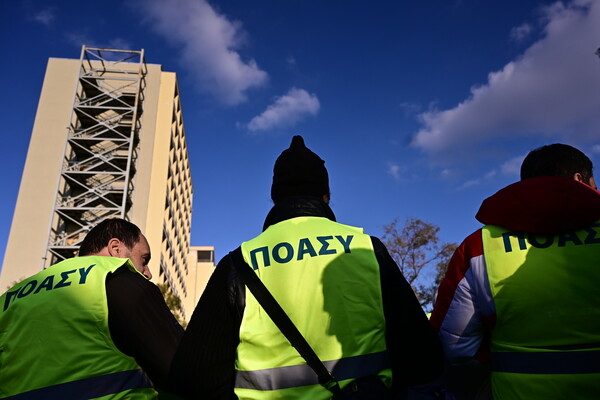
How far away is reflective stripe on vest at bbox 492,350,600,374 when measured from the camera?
1.78m

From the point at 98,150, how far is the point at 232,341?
3130 cm

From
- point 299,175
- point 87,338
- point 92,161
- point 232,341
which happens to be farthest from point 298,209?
point 92,161

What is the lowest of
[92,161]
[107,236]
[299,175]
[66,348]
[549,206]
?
[66,348]

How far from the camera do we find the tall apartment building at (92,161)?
26.4 meters

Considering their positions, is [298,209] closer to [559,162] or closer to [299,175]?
[299,175]

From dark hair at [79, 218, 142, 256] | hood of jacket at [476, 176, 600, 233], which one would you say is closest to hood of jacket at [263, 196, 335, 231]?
hood of jacket at [476, 176, 600, 233]

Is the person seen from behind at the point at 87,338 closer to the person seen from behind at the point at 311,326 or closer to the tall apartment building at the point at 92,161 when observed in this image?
the person seen from behind at the point at 311,326

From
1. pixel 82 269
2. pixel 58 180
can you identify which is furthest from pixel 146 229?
pixel 82 269

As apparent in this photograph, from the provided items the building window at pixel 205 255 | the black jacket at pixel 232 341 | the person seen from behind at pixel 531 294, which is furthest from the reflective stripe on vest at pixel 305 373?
the building window at pixel 205 255

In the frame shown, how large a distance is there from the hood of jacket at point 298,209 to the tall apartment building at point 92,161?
2672 cm

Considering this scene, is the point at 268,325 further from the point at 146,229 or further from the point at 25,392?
the point at 146,229

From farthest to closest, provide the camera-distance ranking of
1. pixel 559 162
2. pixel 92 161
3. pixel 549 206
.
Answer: pixel 92 161, pixel 559 162, pixel 549 206

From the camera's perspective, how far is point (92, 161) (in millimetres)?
29312

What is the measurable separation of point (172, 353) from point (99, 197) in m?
27.8
